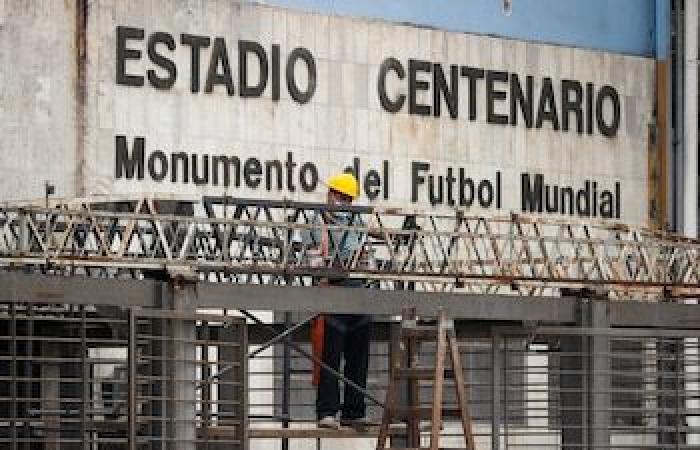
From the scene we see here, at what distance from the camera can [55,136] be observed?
29.9 meters

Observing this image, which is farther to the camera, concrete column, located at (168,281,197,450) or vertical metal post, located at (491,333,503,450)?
vertical metal post, located at (491,333,503,450)

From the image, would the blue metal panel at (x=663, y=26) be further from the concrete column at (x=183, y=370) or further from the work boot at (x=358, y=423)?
the concrete column at (x=183, y=370)

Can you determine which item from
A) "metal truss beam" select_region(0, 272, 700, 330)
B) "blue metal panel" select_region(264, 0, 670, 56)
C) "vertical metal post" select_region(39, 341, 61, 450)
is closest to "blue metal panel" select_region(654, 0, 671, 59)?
"blue metal panel" select_region(264, 0, 670, 56)

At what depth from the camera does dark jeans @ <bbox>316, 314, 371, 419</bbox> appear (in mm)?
24562

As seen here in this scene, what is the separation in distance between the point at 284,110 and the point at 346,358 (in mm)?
7950

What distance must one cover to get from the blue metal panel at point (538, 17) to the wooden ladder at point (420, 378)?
9.05 m

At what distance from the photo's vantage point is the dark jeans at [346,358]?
2456cm

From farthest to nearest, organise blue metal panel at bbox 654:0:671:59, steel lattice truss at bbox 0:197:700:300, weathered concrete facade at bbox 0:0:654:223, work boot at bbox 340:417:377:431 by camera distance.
A: 1. blue metal panel at bbox 654:0:671:59
2. weathered concrete facade at bbox 0:0:654:223
3. work boot at bbox 340:417:377:431
4. steel lattice truss at bbox 0:197:700:300

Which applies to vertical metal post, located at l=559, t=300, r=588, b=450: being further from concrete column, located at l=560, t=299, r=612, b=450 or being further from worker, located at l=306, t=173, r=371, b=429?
worker, located at l=306, t=173, r=371, b=429

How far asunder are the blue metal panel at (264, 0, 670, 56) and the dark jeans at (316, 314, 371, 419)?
27.2 ft

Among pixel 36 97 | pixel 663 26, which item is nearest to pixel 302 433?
pixel 36 97

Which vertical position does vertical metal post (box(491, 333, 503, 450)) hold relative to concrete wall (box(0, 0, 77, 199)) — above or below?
below

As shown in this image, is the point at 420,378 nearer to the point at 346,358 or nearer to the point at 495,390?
the point at 495,390

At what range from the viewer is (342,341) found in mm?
25062
